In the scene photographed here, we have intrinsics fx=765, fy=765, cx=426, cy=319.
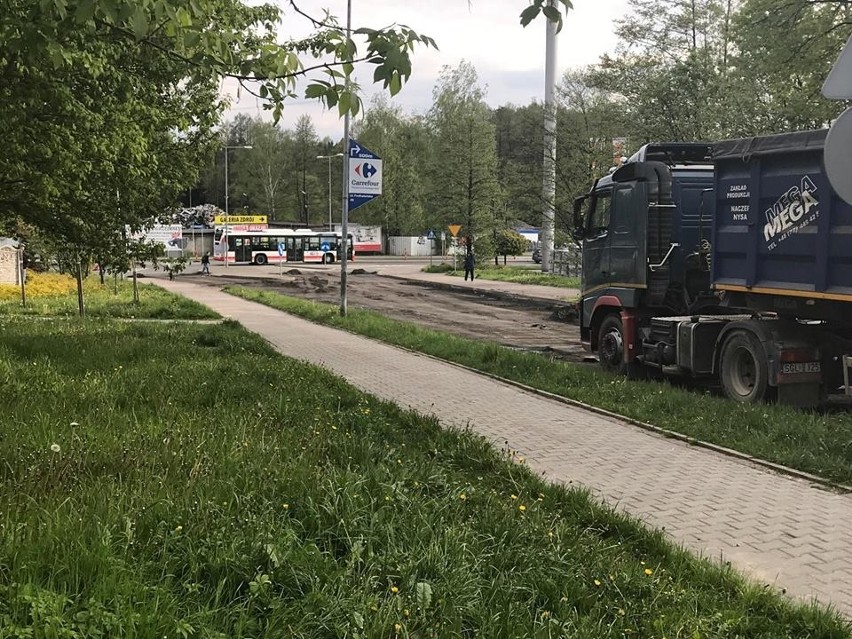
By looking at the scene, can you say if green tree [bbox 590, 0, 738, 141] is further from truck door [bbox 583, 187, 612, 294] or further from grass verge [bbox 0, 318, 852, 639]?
grass verge [bbox 0, 318, 852, 639]

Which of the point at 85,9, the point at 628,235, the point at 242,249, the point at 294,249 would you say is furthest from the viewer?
the point at 294,249

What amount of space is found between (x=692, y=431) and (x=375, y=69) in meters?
5.06

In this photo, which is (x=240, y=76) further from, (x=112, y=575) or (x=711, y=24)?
(x=711, y=24)

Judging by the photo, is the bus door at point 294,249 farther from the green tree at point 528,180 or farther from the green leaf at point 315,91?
the green leaf at point 315,91

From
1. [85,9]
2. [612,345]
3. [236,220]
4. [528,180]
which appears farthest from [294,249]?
[85,9]

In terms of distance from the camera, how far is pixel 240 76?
6.02 m

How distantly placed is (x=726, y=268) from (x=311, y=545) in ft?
24.6

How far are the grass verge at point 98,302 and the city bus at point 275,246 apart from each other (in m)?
29.5

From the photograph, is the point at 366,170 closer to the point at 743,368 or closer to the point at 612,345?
the point at 612,345

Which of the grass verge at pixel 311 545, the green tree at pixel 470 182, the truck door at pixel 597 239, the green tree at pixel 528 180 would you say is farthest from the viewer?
the green tree at pixel 470 182

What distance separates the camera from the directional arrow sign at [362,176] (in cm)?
1984

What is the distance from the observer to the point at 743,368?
31.0ft

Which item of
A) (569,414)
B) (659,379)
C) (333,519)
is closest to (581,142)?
(659,379)

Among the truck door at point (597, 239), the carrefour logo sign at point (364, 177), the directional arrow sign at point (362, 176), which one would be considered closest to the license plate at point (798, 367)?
the truck door at point (597, 239)
